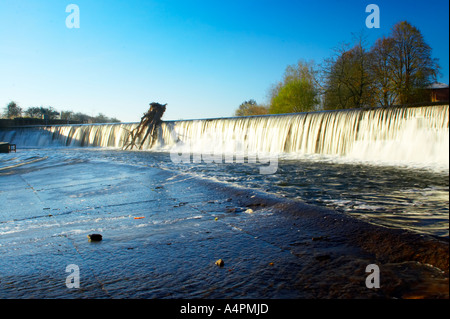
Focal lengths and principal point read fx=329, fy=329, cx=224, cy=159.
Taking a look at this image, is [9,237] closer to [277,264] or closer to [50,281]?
[50,281]

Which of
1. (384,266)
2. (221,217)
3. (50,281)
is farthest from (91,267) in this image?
(384,266)

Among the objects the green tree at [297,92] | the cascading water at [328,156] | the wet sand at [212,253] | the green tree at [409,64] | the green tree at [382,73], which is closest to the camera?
the wet sand at [212,253]

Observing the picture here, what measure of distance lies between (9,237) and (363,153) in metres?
12.7

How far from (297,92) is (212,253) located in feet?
135

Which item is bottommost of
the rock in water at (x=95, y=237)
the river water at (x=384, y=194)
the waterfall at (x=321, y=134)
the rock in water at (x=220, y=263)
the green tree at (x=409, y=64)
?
the rock in water at (x=95, y=237)

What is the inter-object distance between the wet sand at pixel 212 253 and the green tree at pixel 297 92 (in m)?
36.2

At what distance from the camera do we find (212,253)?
2.68 metres

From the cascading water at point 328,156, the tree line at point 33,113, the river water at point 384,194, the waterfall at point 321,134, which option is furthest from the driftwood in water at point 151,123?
the tree line at point 33,113

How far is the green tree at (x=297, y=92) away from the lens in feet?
132

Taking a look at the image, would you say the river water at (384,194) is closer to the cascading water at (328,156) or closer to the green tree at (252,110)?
the cascading water at (328,156)

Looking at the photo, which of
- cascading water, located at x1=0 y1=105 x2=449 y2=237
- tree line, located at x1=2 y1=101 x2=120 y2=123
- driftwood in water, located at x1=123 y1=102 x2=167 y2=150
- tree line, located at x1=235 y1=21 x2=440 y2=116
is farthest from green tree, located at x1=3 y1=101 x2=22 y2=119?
tree line, located at x1=235 y1=21 x2=440 y2=116

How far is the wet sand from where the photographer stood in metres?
1.99

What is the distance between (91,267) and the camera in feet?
7.95

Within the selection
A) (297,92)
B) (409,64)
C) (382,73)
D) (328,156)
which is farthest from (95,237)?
(297,92)
